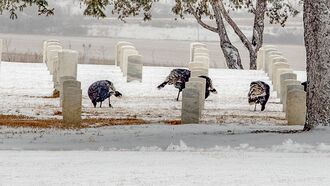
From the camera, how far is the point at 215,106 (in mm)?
Result: 21219

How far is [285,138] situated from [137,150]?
7.41ft

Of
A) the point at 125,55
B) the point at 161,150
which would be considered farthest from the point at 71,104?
the point at 125,55

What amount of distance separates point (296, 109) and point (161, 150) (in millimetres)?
5565

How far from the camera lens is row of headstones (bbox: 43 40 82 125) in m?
16.1

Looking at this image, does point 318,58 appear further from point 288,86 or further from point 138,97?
point 138,97

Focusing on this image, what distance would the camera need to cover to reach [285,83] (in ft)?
66.5

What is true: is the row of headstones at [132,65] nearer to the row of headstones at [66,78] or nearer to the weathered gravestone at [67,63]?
the row of headstones at [66,78]

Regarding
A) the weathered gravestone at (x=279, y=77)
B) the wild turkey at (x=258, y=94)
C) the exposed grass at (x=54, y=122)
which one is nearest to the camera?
the exposed grass at (x=54, y=122)

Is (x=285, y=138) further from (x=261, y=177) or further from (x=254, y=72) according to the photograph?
(x=254, y=72)

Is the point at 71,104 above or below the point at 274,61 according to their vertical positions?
below

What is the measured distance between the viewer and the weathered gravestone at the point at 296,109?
642 inches

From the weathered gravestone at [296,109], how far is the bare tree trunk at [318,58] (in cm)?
318

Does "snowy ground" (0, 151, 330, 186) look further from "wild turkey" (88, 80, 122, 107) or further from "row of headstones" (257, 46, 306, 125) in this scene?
"wild turkey" (88, 80, 122, 107)

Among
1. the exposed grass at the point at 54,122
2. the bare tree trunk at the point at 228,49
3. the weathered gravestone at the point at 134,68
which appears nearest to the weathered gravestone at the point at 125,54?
the weathered gravestone at the point at 134,68
